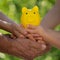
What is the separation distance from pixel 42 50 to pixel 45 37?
0.30 ft

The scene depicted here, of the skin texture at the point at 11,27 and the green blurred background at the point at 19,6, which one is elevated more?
the green blurred background at the point at 19,6

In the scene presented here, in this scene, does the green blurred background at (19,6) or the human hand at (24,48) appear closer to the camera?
the human hand at (24,48)

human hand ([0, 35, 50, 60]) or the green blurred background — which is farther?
the green blurred background

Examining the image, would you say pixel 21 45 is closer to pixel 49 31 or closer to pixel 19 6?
pixel 49 31

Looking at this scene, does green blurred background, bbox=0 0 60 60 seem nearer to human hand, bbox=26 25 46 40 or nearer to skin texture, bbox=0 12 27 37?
skin texture, bbox=0 12 27 37

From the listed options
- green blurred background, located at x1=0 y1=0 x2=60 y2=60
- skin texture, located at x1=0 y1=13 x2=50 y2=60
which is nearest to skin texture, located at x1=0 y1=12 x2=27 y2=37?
skin texture, located at x1=0 y1=13 x2=50 y2=60

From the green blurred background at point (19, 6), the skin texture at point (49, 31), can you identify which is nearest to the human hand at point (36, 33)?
the skin texture at point (49, 31)

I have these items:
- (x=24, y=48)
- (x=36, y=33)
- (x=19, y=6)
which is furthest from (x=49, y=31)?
(x=19, y=6)

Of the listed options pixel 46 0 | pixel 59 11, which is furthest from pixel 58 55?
pixel 59 11

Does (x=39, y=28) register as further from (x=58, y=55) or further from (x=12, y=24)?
(x=58, y=55)

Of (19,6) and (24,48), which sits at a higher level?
(19,6)

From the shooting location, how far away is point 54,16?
244 centimetres

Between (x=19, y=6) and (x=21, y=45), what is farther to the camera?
(x=19, y=6)

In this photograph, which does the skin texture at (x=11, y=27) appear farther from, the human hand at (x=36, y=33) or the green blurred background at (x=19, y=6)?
the green blurred background at (x=19, y=6)
